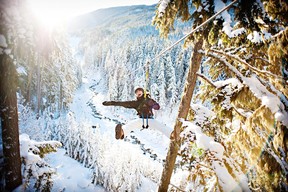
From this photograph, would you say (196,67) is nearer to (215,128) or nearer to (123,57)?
(215,128)

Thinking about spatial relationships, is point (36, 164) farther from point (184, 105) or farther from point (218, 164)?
point (218, 164)

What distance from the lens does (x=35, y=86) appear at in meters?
A: 23.2

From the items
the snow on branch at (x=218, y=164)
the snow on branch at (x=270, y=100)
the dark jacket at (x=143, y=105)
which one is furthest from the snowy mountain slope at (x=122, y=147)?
the snow on branch at (x=270, y=100)

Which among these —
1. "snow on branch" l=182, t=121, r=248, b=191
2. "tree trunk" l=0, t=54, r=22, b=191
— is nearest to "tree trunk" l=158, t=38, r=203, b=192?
"snow on branch" l=182, t=121, r=248, b=191

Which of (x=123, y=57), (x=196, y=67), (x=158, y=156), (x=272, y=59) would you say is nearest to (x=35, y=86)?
(x=158, y=156)

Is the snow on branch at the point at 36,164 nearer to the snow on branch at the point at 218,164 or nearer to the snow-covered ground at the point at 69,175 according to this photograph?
the snow-covered ground at the point at 69,175

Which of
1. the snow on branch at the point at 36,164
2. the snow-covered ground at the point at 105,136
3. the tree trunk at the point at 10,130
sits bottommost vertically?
the snow-covered ground at the point at 105,136

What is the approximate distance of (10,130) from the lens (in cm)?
504

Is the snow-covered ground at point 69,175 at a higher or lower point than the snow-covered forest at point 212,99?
lower

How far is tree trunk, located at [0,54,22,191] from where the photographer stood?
4863mm

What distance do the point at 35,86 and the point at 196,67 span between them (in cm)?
2396

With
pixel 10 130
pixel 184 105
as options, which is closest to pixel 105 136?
pixel 10 130

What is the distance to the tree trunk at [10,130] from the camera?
4.86 m

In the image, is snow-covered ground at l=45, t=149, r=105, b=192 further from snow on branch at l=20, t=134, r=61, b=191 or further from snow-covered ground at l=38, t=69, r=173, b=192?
snow on branch at l=20, t=134, r=61, b=191
